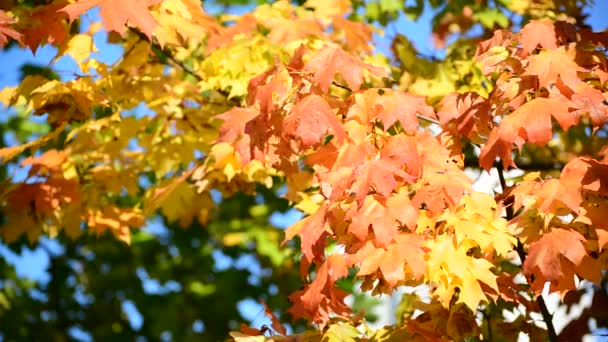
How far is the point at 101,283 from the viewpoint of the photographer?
787 cm

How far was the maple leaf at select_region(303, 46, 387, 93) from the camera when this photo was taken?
272 cm

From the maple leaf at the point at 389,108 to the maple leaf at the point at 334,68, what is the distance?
6 cm

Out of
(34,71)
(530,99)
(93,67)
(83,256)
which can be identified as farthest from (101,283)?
(530,99)

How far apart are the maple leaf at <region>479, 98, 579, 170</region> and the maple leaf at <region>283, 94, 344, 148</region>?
522 millimetres

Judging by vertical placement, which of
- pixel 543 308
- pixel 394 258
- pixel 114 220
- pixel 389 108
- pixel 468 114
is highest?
pixel 389 108

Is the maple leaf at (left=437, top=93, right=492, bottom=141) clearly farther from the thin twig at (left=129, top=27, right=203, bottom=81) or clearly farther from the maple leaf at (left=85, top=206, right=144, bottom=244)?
the maple leaf at (left=85, top=206, right=144, bottom=244)

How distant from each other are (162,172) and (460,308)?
79.2 inches

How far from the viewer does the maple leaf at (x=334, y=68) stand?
272cm

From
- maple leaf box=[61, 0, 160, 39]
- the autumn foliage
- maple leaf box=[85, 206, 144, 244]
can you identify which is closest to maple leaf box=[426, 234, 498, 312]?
the autumn foliage

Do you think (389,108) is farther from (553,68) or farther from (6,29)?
(6,29)

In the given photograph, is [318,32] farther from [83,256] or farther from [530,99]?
[83,256]

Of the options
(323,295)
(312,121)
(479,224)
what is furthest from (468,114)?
(323,295)

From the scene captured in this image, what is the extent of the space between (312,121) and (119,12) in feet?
3.08

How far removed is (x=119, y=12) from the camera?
2988 mm
